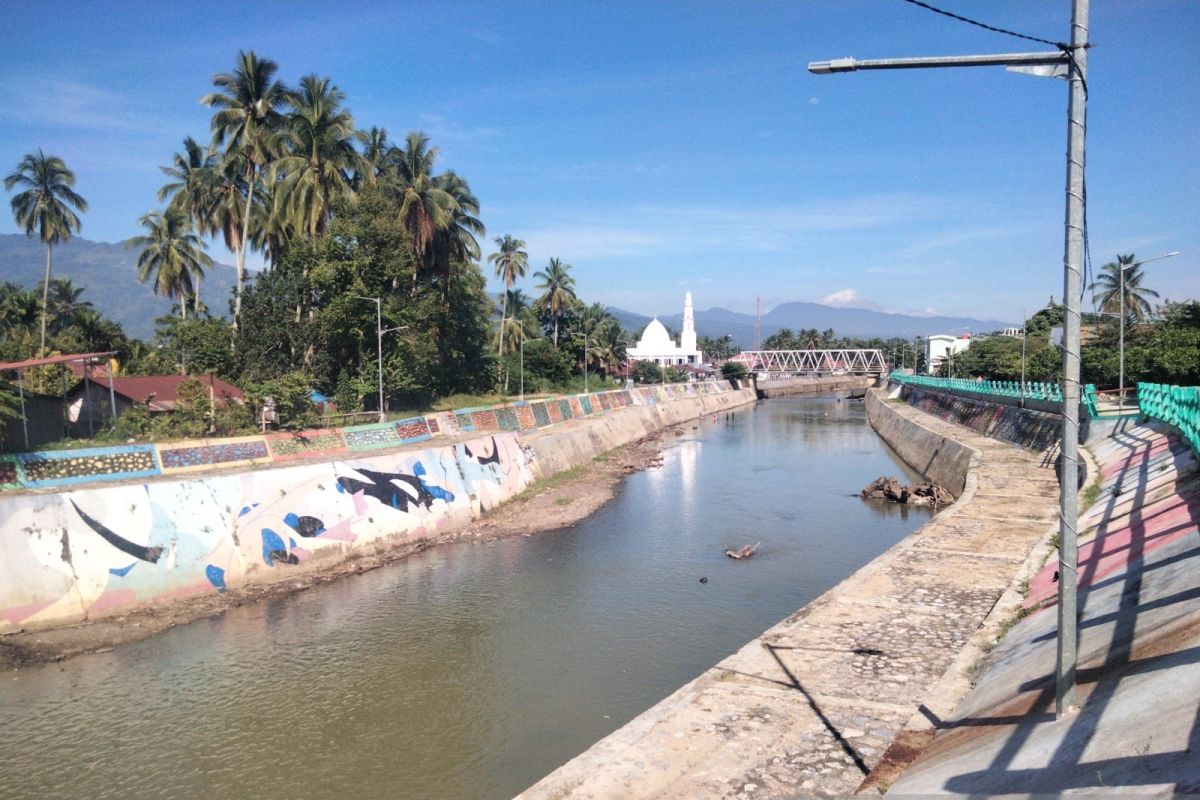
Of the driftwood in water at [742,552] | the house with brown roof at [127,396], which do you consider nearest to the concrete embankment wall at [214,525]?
the driftwood in water at [742,552]

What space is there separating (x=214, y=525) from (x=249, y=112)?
35.7m

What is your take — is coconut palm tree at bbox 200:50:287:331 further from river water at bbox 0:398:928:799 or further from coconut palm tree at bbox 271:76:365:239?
river water at bbox 0:398:928:799

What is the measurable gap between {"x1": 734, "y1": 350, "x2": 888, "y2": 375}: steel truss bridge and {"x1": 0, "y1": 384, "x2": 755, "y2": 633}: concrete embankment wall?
407 ft

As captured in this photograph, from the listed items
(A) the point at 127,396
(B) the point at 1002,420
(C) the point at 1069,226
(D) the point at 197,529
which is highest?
(C) the point at 1069,226

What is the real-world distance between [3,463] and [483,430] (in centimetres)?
2089

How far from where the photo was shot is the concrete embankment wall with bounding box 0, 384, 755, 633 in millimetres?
18031

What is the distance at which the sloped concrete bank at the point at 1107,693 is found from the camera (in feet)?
19.4

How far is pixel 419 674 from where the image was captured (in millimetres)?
16000

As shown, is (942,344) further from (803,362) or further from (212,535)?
(212,535)

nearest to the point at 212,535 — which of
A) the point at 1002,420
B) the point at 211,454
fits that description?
the point at 211,454

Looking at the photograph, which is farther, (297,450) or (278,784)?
(297,450)

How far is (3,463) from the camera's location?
19984 millimetres

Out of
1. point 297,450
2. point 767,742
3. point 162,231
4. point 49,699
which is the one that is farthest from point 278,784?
point 162,231

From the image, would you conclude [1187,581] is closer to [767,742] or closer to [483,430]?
[767,742]
